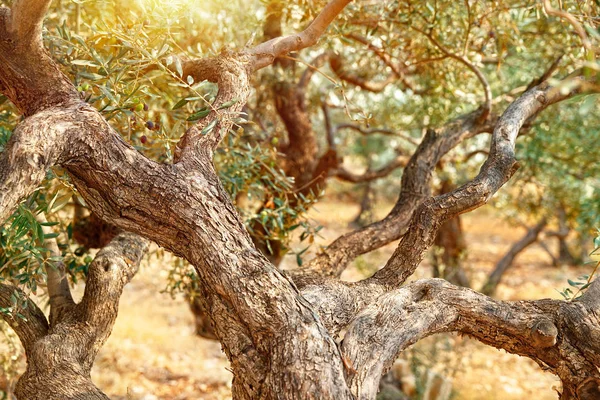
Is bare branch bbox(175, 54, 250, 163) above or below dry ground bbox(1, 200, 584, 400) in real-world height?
below

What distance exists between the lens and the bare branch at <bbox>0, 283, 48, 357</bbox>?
2748 millimetres

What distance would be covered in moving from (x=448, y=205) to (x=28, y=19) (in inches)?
73.2

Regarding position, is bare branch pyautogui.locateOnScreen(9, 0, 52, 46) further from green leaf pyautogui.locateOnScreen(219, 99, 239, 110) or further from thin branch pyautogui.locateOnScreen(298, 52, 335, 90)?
thin branch pyautogui.locateOnScreen(298, 52, 335, 90)

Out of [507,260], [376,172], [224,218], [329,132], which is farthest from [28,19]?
[507,260]

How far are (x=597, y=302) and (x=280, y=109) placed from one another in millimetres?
3626

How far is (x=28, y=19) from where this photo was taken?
2225mm

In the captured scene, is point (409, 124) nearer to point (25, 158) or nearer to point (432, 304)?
point (432, 304)

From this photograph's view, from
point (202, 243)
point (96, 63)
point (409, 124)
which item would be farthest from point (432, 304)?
point (409, 124)

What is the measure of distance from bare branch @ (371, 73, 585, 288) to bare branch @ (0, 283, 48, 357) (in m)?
1.63

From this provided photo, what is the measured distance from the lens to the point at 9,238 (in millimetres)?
2770

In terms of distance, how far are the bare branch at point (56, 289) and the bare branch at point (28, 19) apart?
1.04 meters

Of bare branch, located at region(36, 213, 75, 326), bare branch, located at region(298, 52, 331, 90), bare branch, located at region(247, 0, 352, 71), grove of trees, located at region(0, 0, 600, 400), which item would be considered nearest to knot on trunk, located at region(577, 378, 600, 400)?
grove of trees, located at region(0, 0, 600, 400)

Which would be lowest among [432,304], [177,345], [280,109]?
[432,304]

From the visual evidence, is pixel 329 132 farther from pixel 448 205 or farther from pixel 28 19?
pixel 28 19
